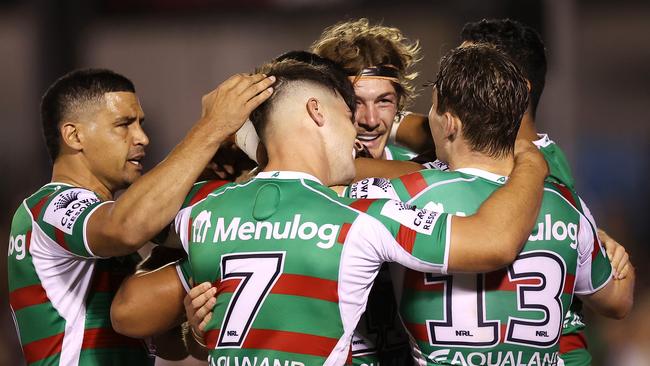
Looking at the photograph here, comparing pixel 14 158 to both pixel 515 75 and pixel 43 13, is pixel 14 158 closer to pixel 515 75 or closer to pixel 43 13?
pixel 43 13

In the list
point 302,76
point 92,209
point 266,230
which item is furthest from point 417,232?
point 92,209

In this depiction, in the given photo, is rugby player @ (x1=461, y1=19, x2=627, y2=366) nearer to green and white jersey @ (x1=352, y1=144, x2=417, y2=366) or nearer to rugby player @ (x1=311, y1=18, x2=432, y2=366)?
rugby player @ (x1=311, y1=18, x2=432, y2=366)

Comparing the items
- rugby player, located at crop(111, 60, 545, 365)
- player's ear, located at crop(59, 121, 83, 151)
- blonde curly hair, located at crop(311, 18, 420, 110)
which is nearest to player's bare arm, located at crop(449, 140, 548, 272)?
rugby player, located at crop(111, 60, 545, 365)

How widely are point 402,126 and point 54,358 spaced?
1782 mm

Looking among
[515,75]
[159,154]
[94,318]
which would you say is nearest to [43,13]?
[159,154]

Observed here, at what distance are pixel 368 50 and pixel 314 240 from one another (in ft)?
4.58

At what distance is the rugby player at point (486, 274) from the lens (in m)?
3.19

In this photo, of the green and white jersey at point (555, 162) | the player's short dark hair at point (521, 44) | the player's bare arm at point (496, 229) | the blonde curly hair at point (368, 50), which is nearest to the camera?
the player's bare arm at point (496, 229)

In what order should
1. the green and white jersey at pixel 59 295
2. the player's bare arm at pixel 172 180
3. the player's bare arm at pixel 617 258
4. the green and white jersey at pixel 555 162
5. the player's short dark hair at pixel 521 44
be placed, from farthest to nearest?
the player's short dark hair at pixel 521 44
the green and white jersey at pixel 555 162
the player's bare arm at pixel 617 258
the green and white jersey at pixel 59 295
the player's bare arm at pixel 172 180

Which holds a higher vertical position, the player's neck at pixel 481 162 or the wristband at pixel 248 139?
the wristband at pixel 248 139

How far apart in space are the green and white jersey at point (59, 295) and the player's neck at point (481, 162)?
1.35 m

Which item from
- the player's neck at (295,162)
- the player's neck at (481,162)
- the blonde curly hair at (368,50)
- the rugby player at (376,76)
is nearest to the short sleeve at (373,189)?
the player's neck at (295,162)

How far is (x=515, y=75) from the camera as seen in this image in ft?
10.7

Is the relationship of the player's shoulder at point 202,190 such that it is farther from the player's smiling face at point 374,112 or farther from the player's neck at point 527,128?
the player's neck at point 527,128
